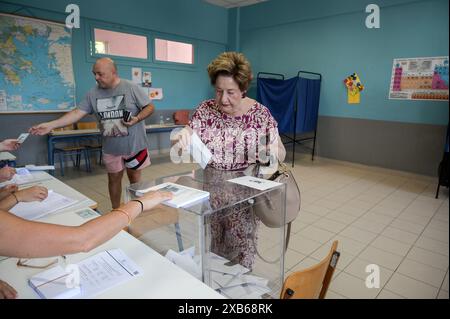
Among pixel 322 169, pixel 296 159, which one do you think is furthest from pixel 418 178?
pixel 296 159

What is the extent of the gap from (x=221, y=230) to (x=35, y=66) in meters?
4.26

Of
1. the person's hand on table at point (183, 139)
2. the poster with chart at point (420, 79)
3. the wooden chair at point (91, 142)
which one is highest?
the poster with chart at point (420, 79)

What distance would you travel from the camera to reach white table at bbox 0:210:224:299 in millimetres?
873

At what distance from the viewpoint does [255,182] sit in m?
1.40

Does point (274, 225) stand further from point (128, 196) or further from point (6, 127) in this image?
point (6, 127)

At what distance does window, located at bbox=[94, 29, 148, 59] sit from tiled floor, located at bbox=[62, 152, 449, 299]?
2062mm

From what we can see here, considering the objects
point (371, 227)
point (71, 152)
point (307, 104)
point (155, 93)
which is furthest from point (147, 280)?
point (155, 93)

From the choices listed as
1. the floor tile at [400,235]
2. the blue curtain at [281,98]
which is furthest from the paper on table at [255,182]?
the blue curtain at [281,98]

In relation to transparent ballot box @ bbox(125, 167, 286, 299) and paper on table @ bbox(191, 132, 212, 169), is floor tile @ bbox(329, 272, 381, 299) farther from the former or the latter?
paper on table @ bbox(191, 132, 212, 169)

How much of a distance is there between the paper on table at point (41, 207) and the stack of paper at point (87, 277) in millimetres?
505

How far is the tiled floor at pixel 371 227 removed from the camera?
2080 mm

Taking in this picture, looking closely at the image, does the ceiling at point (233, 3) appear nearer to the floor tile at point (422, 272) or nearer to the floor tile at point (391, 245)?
the floor tile at point (391, 245)

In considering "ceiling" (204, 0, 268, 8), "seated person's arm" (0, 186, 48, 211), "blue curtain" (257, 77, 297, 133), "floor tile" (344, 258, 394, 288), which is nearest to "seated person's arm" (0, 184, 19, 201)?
"seated person's arm" (0, 186, 48, 211)

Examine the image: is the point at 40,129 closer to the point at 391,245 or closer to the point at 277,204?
the point at 277,204
